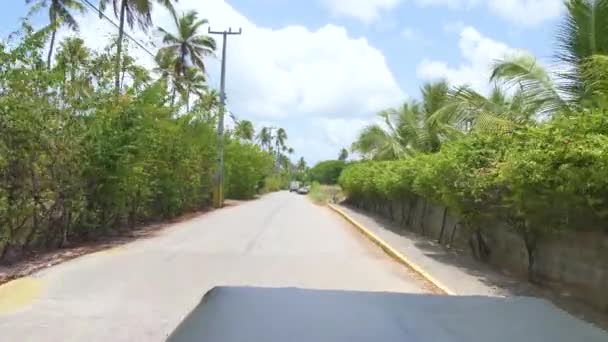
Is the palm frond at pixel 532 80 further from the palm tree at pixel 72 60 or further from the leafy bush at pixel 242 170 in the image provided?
the leafy bush at pixel 242 170

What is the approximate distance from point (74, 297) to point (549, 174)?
6882mm

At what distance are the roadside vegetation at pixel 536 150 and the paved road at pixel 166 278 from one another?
82.6 inches

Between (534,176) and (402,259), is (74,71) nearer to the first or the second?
(402,259)

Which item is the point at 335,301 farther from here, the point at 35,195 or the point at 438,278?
the point at 35,195

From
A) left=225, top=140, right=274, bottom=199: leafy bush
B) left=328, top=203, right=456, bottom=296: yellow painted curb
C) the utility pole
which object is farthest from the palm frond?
left=225, top=140, right=274, bottom=199: leafy bush

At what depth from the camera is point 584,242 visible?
8516 millimetres

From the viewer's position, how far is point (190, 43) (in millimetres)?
44844

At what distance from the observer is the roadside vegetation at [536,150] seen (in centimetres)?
777

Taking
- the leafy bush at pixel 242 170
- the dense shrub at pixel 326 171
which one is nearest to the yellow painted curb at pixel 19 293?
the leafy bush at pixel 242 170

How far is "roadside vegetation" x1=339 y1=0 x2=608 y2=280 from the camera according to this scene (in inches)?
306

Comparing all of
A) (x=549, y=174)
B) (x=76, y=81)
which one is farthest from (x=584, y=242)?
(x=76, y=81)

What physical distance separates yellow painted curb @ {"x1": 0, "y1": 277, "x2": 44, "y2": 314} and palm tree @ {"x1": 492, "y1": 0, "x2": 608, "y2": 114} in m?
9.70

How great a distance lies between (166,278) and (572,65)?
29.1 ft

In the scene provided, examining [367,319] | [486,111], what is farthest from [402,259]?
[367,319]
